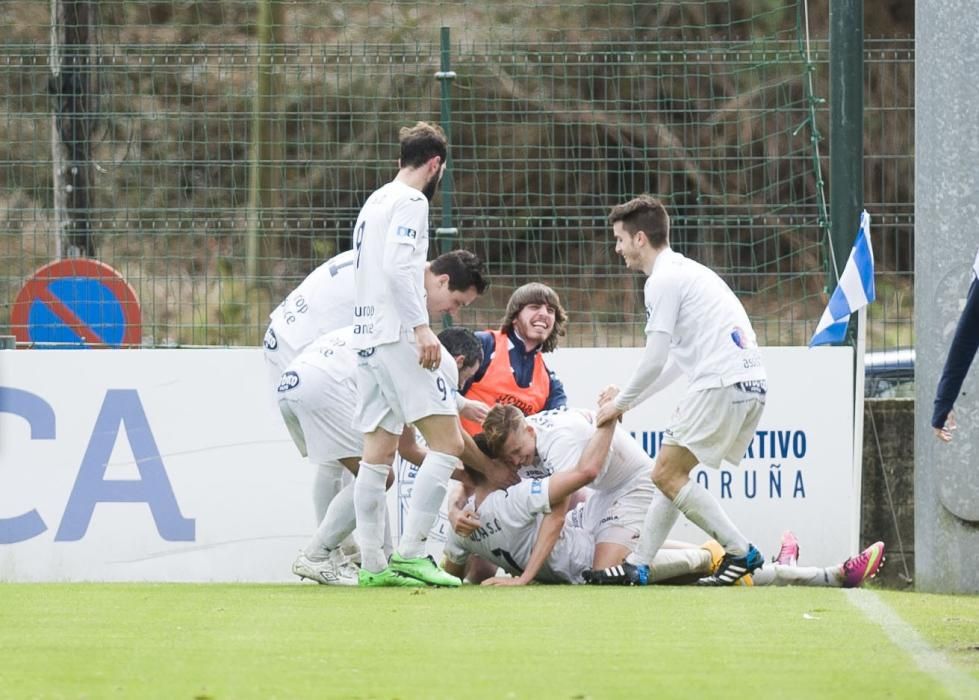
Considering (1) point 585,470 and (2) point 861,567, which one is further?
(2) point 861,567

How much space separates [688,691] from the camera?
496 cm

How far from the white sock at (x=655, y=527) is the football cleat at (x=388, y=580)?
1.06 m

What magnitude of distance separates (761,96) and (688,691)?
21.8 ft

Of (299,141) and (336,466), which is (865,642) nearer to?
(336,466)

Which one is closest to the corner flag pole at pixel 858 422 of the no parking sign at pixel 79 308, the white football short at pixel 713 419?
the white football short at pixel 713 419

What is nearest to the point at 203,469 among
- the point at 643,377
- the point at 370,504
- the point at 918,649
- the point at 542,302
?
the point at 542,302

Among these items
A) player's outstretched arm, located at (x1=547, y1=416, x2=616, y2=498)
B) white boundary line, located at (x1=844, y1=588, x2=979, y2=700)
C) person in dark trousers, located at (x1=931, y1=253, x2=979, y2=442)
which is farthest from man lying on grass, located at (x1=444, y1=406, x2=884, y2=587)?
person in dark trousers, located at (x1=931, y1=253, x2=979, y2=442)

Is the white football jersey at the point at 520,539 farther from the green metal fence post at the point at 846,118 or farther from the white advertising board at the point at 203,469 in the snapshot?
the green metal fence post at the point at 846,118

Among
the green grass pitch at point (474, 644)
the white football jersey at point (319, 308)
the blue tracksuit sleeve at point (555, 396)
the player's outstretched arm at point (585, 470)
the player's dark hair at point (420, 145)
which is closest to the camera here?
the green grass pitch at point (474, 644)

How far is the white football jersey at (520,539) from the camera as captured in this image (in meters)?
8.73

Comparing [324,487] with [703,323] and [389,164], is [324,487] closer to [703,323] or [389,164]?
[703,323]

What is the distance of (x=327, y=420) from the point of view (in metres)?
8.86

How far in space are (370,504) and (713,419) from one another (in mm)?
1621

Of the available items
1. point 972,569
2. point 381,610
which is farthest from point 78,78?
point 972,569
